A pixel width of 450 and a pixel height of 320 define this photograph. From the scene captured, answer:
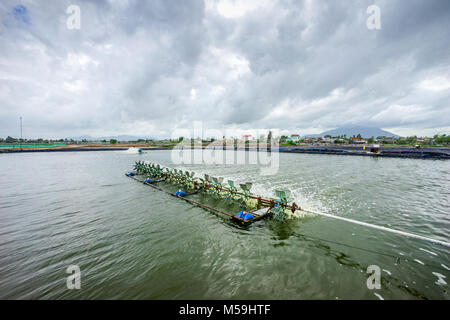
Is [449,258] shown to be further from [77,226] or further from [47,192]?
[47,192]

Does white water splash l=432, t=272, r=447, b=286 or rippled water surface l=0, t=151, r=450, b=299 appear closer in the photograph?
rippled water surface l=0, t=151, r=450, b=299

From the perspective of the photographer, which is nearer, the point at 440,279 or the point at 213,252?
the point at 440,279

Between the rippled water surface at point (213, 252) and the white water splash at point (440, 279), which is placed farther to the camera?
the white water splash at point (440, 279)

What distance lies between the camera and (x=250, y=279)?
5.84 metres

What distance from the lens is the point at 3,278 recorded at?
601 centimetres

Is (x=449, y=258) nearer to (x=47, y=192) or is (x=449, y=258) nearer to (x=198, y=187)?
(x=198, y=187)

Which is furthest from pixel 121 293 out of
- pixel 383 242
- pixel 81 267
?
pixel 383 242

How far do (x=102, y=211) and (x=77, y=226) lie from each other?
2146 millimetres

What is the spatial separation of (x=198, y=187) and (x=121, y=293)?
11.7 metres

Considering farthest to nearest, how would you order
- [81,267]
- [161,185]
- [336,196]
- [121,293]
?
1. [161,185]
2. [336,196]
3. [81,267]
4. [121,293]

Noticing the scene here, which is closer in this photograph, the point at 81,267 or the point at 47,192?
the point at 81,267
